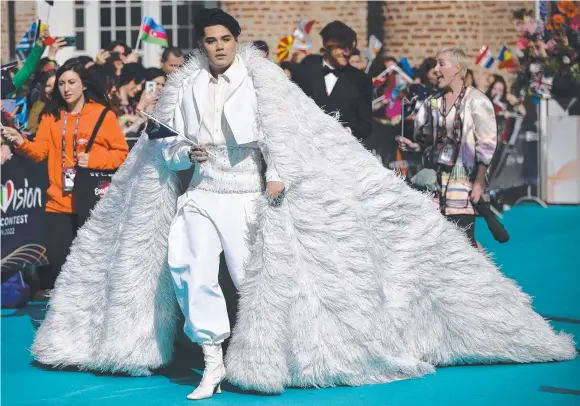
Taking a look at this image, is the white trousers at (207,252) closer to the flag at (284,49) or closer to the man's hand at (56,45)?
the man's hand at (56,45)

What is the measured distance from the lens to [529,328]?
7242 millimetres

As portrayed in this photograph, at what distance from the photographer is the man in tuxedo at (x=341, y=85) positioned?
980cm

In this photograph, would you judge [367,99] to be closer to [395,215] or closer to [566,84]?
[395,215]

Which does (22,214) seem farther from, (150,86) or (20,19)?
(20,19)

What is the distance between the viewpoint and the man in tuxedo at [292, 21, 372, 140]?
9805 mm

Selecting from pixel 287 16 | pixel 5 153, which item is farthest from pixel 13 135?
pixel 287 16

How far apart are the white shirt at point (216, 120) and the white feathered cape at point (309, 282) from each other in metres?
0.18

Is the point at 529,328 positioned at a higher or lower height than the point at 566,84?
lower

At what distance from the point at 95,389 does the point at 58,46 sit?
6541mm

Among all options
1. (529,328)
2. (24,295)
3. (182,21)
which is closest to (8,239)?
(24,295)

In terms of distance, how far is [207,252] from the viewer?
6523mm

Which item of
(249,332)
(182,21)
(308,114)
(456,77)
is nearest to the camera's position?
(249,332)

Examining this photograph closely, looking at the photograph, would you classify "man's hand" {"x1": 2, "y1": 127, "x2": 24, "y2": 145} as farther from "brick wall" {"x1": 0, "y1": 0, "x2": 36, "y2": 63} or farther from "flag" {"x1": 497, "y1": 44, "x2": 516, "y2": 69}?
"brick wall" {"x1": 0, "y1": 0, "x2": 36, "y2": 63}

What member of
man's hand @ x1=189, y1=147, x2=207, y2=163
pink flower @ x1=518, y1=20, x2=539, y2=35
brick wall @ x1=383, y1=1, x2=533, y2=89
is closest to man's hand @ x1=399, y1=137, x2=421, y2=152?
man's hand @ x1=189, y1=147, x2=207, y2=163
